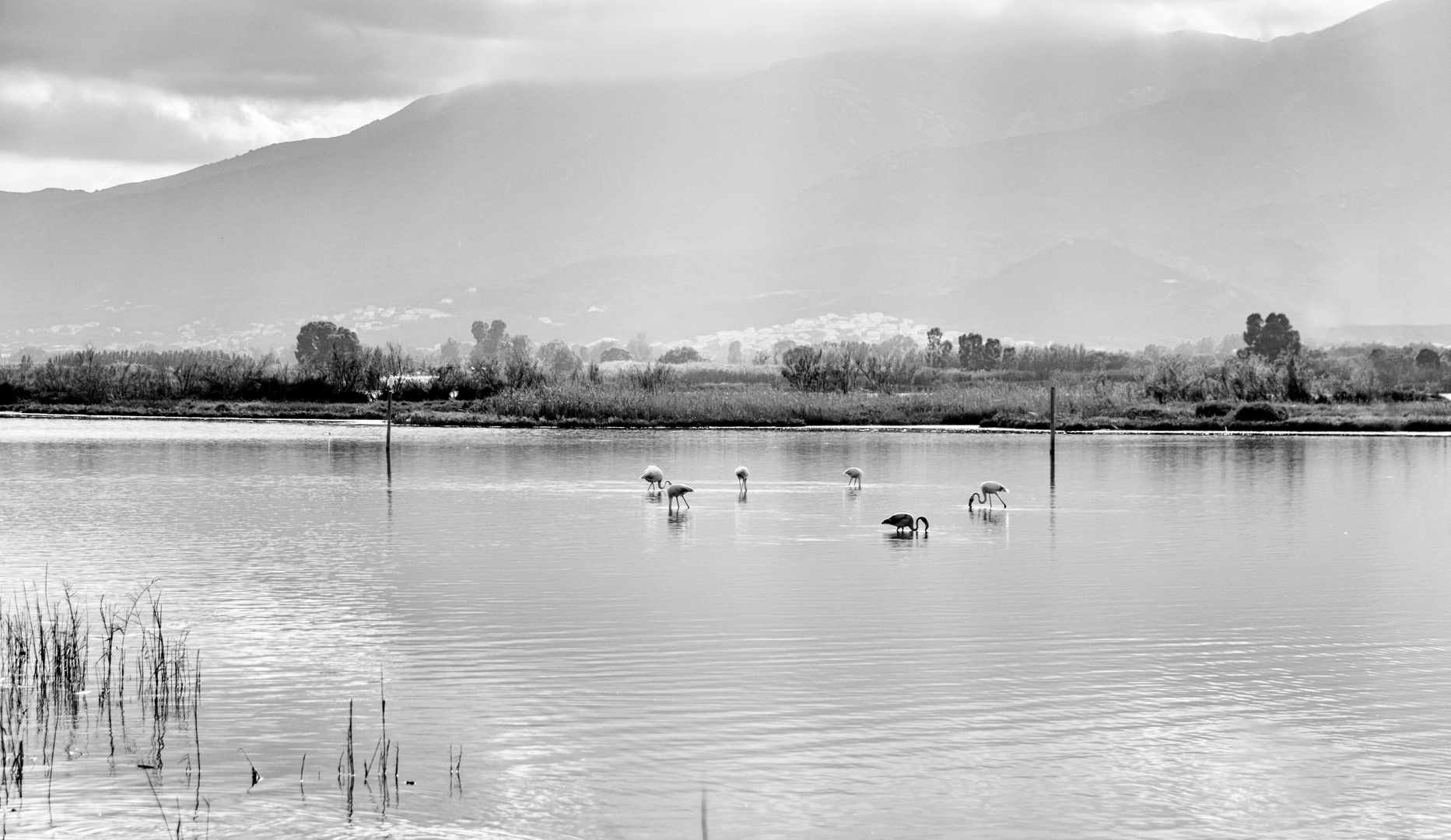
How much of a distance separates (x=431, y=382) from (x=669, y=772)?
71.0 metres

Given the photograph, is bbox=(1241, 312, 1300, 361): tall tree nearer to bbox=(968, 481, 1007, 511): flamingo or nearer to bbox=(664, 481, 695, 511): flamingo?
bbox=(968, 481, 1007, 511): flamingo

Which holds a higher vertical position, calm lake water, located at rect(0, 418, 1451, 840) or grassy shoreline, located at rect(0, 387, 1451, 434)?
grassy shoreline, located at rect(0, 387, 1451, 434)

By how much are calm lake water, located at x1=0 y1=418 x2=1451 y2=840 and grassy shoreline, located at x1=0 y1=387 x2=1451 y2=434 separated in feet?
104

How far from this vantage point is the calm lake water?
34.1ft

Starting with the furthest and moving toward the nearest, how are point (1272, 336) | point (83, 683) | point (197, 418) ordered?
point (1272, 336) < point (197, 418) < point (83, 683)

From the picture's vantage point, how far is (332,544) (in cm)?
2386

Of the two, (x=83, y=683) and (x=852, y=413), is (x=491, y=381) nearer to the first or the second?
(x=852, y=413)

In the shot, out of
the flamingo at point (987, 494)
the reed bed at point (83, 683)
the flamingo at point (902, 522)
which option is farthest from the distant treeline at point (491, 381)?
the reed bed at point (83, 683)

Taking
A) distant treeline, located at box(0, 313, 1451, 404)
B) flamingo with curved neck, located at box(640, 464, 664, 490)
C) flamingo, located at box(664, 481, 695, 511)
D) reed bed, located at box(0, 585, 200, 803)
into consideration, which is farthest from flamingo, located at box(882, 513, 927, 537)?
distant treeline, located at box(0, 313, 1451, 404)

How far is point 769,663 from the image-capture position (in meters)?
14.7

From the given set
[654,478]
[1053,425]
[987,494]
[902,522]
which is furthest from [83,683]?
[1053,425]

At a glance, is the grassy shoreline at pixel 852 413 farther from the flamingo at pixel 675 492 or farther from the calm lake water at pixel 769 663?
the flamingo at pixel 675 492

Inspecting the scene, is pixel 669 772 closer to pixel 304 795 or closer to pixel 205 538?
pixel 304 795

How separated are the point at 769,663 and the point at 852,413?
179ft
